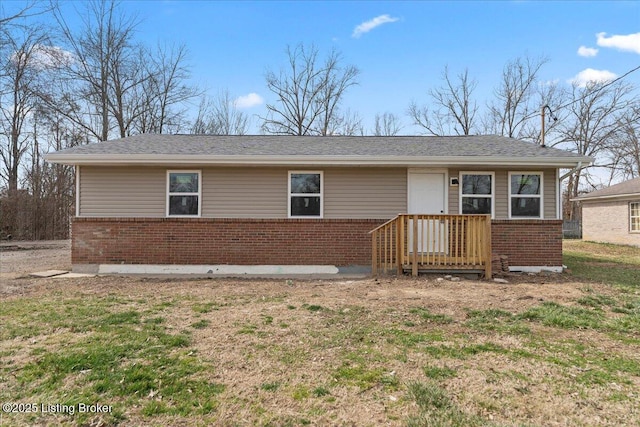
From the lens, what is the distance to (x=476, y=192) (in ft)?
27.5

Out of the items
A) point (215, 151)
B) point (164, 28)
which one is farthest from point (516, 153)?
point (164, 28)

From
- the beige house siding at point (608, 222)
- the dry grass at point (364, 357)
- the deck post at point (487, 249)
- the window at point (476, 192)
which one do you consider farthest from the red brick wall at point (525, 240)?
the beige house siding at point (608, 222)

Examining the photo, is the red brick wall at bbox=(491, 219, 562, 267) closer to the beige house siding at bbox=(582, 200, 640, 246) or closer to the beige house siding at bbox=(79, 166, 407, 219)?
the beige house siding at bbox=(79, 166, 407, 219)

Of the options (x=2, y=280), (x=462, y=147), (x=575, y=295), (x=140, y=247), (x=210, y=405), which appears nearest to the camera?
(x=210, y=405)

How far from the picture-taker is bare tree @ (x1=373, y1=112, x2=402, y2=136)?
91.0 ft

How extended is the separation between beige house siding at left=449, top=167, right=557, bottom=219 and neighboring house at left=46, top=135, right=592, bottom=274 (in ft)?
0.08

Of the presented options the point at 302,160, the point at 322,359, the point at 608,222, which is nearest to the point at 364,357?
the point at 322,359

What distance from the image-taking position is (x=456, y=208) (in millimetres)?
8359

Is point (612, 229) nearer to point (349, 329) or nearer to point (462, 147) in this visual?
point (462, 147)

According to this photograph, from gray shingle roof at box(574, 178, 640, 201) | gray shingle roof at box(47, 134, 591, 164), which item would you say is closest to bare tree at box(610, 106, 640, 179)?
gray shingle roof at box(574, 178, 640, 201)

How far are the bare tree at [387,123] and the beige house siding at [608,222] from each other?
13.7 metres

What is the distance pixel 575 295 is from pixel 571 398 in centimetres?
401

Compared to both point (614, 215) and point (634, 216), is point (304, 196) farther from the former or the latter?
point (614, 215)

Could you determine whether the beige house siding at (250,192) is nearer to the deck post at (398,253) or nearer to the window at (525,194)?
the deck post at (398,253)
